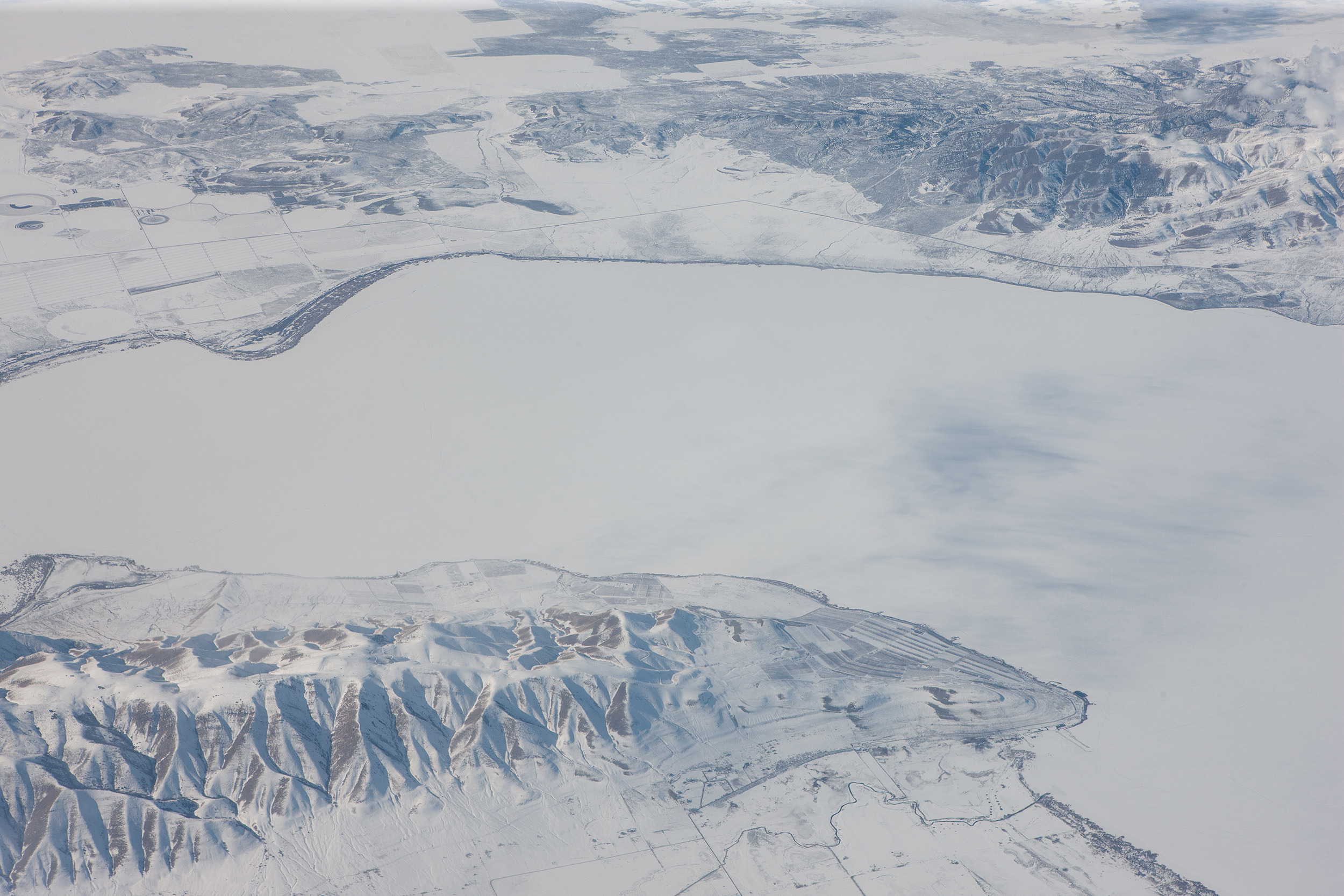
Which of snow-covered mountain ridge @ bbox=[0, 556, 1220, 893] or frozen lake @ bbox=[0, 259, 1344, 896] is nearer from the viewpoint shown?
snow-covered mountain ridge @ bbox=[0, 556, 1220, 893]

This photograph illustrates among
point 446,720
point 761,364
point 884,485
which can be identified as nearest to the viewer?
point 446,720

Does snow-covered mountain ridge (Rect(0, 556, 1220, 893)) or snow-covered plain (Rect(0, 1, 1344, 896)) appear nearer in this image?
snow-covered mountain ridge (Rect(0, 556, 1220, 893))

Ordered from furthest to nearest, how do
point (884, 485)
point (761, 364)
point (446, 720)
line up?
1. point (761, 364)
2. point (884, 485)
3. point (446, 720)

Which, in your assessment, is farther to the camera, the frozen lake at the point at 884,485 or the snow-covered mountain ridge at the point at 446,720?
the frozen lake at the point at 884,485

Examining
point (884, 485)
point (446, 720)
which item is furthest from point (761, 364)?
point (446, 720)

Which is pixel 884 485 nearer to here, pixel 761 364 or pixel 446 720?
pixel 761 364

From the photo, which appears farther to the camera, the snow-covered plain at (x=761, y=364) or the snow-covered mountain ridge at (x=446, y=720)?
the snow-covered plain at (x=761, y=364)
